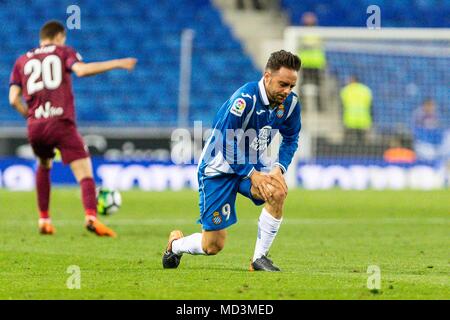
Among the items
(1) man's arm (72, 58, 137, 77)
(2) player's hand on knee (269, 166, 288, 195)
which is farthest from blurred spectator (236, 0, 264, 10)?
(2) player's hand on knee (269, 166, 288, 195)

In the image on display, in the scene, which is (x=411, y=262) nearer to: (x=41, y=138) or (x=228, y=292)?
(x=228, y=292)

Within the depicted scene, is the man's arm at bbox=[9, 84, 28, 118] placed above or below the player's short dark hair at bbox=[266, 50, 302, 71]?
above

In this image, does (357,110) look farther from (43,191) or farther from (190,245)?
(190,245)

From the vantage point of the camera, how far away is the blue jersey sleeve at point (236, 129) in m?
8.34

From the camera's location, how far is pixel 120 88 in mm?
26297

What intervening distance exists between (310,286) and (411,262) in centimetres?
229

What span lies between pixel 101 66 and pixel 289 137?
106 inches

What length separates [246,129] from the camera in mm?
8594

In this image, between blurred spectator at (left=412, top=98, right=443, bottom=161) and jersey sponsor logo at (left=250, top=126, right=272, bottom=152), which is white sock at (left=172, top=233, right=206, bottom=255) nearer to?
jersey sponsor logo at (left=250, top=126, right=272, bottom=152)

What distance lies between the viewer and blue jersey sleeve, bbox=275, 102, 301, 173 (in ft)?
29.1

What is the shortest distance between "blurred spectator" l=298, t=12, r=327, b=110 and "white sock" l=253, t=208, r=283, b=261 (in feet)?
46.6

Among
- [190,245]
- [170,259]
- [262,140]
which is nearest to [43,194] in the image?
[170,259]

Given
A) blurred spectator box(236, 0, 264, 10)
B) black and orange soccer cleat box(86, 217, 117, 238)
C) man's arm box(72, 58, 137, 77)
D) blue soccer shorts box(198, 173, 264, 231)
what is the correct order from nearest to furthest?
blue soccer shorts box(198, 173, 264, 231) < man's arm box(72, 58, 137, 77) < black and orange soccer cleat box(86, 217, 117, 238) < blurred spectator box(236, 0, 264, 10)

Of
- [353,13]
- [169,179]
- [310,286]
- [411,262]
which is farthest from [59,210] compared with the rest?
[353,13]
